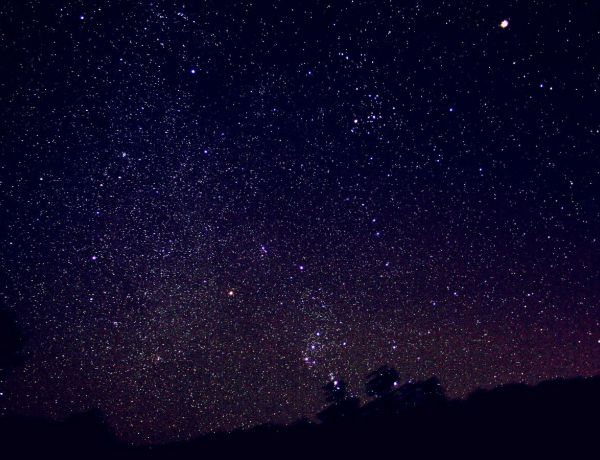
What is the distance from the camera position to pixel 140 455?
6.68 meters

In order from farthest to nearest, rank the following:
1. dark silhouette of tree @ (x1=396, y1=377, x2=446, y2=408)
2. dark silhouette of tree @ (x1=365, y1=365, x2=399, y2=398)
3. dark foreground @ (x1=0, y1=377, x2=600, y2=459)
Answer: dark silhouette of tree @ (x1=365, y1=365, x2=399, y2=398), dark silhouette of tree @ (x1=396, y1=377, x2=446, y2=408), dark foreground @ (x1=0, y1=377, x2=600, y2=459)

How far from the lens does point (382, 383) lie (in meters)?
16.8

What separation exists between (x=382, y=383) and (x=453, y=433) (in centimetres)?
1299

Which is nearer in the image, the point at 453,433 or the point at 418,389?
the point at 453,433

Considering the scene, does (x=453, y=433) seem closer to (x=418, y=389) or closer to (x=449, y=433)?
(x=449, y=433)

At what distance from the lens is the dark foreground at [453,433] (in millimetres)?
4148

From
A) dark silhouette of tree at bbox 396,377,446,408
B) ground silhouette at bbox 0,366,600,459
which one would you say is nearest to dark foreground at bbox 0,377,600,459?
ground silhouette at bbox 0,366,600,459

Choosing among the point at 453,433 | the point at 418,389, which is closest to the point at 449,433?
the point at 453,433

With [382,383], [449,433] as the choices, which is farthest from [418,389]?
[449,433]

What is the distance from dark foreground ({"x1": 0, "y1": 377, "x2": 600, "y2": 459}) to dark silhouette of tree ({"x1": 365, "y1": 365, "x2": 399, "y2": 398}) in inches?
422

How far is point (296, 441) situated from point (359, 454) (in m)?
1.49

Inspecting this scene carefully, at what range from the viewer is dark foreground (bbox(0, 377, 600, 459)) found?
13.6ft

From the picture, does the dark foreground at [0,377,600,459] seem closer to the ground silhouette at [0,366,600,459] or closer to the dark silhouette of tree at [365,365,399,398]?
the ground silhouette at [0,366,600,459]

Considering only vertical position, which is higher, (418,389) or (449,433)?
(449,433)
